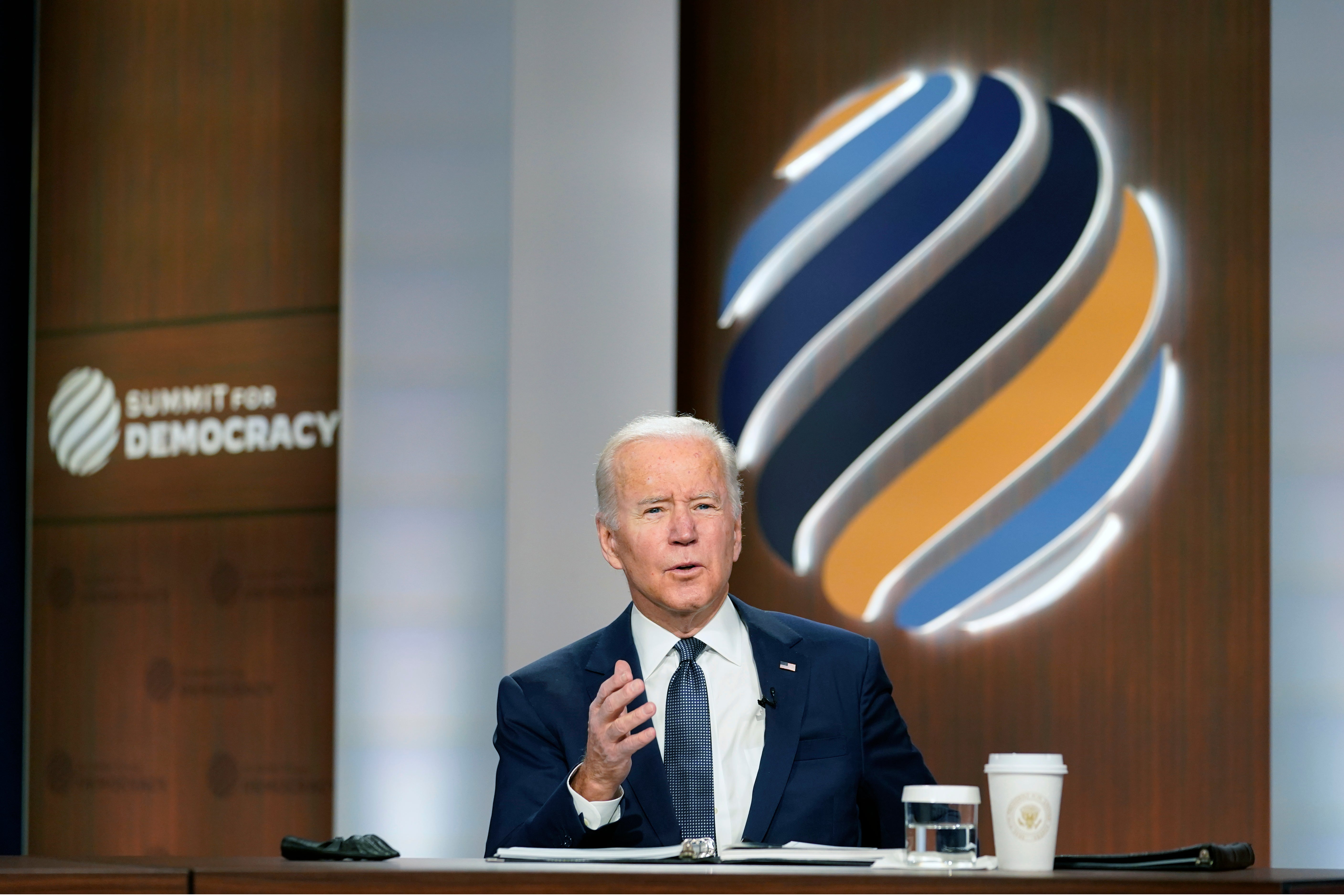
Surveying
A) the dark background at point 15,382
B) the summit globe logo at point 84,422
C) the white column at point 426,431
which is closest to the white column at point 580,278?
the white column at point 426,431

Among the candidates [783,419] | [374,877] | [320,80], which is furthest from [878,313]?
[374,877]

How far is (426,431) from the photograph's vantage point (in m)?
4.10

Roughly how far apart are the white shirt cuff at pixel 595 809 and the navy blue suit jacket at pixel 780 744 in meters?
0.11

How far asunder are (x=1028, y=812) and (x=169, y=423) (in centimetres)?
393

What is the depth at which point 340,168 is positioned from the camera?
15.6 feet

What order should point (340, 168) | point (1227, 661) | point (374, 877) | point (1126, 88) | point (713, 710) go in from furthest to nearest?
point (340, 168) → point (1126, 88) → point (1227, 661) → point (713, 710) → point (374, 877)

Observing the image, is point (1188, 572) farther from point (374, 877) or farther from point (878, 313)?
point (374, 877)

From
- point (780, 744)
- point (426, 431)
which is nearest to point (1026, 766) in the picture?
point (780, 744)

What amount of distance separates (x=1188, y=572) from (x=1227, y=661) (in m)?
0.24

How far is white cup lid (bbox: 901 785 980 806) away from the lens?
5.01 ft

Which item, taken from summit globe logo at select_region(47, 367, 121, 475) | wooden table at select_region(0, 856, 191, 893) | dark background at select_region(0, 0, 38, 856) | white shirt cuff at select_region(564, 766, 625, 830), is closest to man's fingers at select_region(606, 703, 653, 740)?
white shirt cuff at select_region(564, 766, 625, 830)

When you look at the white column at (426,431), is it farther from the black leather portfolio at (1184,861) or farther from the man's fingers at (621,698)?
the black leather portfolio at (1184,861)

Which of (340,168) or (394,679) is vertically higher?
(340,168)

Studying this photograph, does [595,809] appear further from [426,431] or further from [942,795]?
[426,431]
